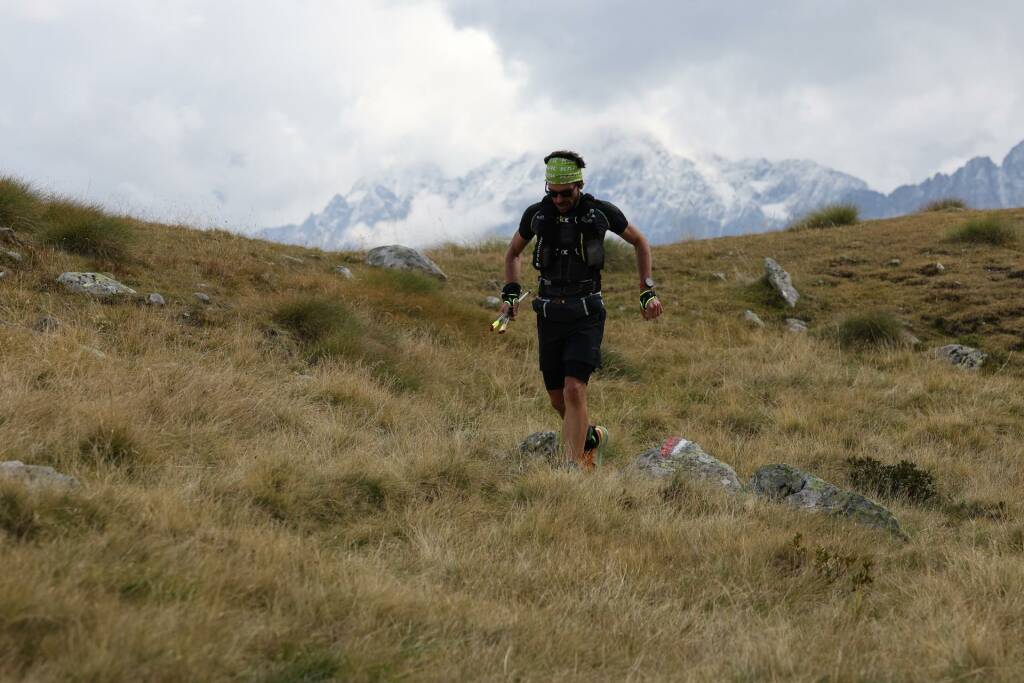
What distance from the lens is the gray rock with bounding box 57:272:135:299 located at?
716 centimetres

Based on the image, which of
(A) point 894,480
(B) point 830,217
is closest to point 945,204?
(B) point 830,217

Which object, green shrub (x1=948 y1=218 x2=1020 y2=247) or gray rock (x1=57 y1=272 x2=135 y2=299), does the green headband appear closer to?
gray rock (x1=57 y1=272 x2=135 y2=299)

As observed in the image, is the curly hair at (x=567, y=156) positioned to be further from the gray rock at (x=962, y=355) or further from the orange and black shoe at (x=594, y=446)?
the gray rock at (x=962, y=355)

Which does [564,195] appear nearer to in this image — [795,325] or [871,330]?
[871,330]

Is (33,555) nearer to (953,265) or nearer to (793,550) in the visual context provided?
(793,550)

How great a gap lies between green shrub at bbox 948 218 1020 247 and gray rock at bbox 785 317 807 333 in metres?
5.26

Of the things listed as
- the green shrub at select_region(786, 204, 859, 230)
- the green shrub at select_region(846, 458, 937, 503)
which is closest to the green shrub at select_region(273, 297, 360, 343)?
the green shrub at select_region(846, 458, 937, 503)

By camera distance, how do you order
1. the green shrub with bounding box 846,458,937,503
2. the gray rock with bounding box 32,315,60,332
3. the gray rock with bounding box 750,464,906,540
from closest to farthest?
the gray rock with bounding box 750,464,906,540 → the green shrub with bounding box 846,458,937,503 → the gray rock with bounding box 32,315,60,332

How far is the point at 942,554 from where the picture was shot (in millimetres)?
4082

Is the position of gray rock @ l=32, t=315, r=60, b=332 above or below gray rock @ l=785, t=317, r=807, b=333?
below

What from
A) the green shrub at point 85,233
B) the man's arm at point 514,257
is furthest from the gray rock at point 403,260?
the man's arm at point 514,257

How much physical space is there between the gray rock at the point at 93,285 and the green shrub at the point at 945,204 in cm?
2017

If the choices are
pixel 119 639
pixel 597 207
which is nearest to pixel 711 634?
pixel 119 639

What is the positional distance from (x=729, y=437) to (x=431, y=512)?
3.70m
